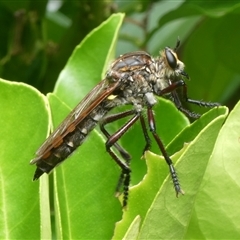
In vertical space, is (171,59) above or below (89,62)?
below

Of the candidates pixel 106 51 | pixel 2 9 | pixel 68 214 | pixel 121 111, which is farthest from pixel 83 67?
pixel 2 9

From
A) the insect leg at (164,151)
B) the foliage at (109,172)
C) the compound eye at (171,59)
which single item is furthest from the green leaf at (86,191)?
the compound eye at (171,59)

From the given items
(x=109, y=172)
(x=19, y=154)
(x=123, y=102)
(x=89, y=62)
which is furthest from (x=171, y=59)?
(x=19, y=154)

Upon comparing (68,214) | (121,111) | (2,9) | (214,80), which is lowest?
(214,80)

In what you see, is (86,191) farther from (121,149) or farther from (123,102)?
(123,102)

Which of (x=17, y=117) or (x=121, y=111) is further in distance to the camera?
(x=121, y=111)

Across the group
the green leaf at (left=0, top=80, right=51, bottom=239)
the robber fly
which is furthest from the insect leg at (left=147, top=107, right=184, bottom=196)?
the green leaf at (left=0, top=80, right=51, bottom=239)

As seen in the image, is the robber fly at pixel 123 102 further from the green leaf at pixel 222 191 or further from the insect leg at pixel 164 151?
the green leaf at pixel 222 191

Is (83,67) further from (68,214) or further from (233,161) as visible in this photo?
(233,161)
